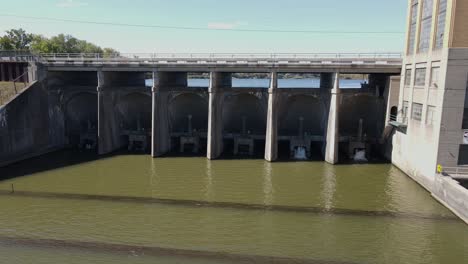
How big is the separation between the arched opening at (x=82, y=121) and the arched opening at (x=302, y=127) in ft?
73.7

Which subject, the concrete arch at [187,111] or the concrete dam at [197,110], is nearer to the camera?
the concrete dam at [197,110]

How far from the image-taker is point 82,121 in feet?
147

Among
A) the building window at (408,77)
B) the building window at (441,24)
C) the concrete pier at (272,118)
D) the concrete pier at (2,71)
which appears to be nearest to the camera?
the building window at (441,24)

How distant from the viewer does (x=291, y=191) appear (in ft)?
89.6

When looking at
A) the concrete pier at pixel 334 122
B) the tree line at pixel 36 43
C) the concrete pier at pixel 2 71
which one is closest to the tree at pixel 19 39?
the tree line at pixel 36 43

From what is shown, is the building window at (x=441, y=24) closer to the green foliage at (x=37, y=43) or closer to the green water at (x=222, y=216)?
the green water at (x=222, y=216)

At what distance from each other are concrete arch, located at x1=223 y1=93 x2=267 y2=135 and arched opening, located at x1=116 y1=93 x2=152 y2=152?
9.60 meters

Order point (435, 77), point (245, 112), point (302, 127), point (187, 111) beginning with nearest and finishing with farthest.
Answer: point (435, 77), point (302, 127), point (245, 112), point (187, 111)

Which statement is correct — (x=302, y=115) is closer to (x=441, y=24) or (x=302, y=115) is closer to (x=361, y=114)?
(x=361, y=114)

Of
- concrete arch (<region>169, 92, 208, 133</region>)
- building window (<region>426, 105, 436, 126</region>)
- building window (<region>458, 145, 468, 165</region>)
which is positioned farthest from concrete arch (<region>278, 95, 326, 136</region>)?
building window (<region>458, 145, 468, 165</region>)

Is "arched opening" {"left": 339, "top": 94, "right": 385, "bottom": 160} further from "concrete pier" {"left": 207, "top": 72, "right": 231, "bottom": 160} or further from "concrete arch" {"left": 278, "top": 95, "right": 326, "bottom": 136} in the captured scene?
"concrete pier" {"left": 207, "top": 72, "right": 231, "bottom": 160}

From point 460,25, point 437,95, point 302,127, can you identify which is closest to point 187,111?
point 302,127

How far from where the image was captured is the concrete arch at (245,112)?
4106 centimetres

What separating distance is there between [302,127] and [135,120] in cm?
2071
